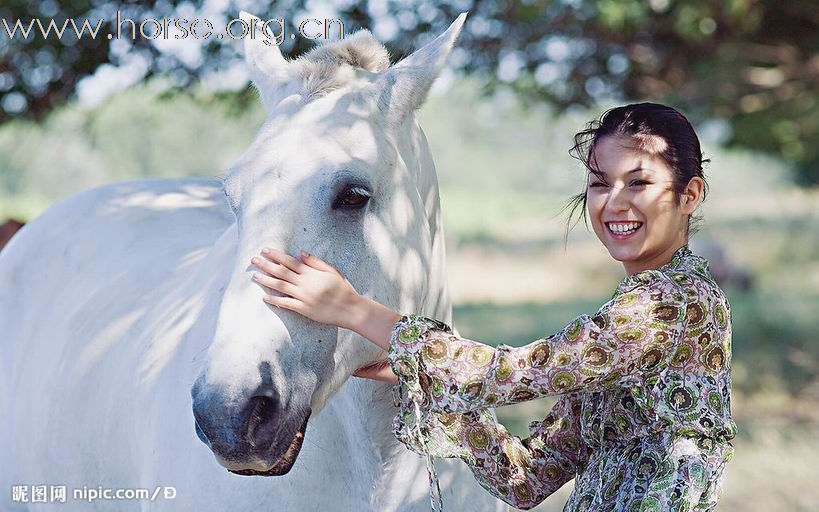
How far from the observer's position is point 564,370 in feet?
5.75

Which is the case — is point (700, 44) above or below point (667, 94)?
above

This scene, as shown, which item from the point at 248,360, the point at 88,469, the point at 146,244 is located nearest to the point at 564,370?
the point at 248,360

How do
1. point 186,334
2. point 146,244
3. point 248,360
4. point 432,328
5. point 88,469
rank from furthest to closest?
point 146,244
point 88,469
point 186,334
point 432,328
point 248,360

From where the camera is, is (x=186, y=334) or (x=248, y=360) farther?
(x=186, y=334)

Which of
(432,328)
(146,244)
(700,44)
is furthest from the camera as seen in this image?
(700,44)

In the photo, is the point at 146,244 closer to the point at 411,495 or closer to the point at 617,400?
the point at 411,495

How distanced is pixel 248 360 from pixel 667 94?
6.23 meters

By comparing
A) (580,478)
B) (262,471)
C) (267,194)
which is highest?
(267,194)

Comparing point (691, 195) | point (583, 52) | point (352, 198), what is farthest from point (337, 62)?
point (583, 52)

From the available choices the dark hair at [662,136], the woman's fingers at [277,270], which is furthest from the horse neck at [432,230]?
the woman's fingers at [277,270]

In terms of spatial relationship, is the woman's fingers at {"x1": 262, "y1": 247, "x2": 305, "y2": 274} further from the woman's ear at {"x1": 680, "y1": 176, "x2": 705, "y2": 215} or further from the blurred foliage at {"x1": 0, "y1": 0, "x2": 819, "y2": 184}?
the blurred foliage at {"x1": 0, "y1": 0, "x2": 819, "y2": 184}

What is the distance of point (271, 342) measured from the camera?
1.73 metres

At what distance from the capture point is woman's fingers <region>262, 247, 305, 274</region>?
1.76 meters

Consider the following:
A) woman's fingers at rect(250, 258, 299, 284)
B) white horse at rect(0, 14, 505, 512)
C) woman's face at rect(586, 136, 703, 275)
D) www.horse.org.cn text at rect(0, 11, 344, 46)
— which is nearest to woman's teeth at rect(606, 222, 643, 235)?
woman's face at rect(586, 136, 703, 275)
